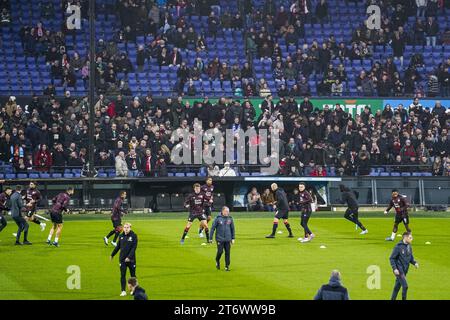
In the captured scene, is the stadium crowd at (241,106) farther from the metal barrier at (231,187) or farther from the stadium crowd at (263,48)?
the metal barrier at (231,187)

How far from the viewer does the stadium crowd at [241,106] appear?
162 ft

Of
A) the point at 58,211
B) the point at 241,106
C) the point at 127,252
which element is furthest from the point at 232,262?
the point at 241,106

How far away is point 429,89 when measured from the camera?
56625 millimetres

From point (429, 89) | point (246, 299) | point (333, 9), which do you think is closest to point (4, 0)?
point (333, 9)

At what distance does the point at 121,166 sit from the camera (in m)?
48.9

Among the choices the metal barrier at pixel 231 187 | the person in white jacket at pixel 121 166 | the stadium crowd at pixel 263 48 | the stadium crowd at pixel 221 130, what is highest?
the stadium crowd at pixel 263 48

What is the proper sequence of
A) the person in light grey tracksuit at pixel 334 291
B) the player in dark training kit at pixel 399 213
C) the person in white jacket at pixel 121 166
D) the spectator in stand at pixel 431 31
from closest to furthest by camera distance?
the person in light grey tracksuit at pixel 334 291 → the player in dark training kit at pixel 399 213 → the person in white jacket at pixel 121 166 → the spectator in stand at pixel 431 31

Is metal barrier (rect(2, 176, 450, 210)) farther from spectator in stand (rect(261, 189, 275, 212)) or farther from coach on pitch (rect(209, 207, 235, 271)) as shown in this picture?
coach on pitch (rect(209, 207, 235, 271))

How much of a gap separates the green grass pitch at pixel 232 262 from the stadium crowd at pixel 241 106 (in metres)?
5.04

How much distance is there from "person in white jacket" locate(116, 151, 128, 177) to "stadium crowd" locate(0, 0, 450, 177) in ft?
0.16

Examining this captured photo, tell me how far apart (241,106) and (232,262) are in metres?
19.5

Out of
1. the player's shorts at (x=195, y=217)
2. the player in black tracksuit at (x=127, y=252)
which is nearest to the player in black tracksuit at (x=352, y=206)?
the player's shorts at (x=195, y=217)

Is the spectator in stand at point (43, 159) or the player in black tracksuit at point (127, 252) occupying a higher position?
the spectator in stand at point (43, 159)

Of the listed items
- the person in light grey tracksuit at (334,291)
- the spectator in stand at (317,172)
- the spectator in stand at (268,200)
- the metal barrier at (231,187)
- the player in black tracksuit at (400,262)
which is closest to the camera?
the person in light grey tracksuit at (334,291)
